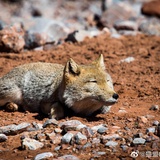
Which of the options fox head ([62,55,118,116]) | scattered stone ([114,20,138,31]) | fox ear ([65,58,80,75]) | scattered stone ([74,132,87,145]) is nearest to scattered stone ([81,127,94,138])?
scattered stone ([74,132,87,145])

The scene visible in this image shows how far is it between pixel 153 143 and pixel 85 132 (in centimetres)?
120

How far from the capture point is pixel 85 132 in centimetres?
763

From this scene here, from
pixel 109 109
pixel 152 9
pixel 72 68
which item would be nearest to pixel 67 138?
pixel 72 68

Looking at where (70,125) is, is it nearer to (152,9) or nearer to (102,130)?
(102,130)

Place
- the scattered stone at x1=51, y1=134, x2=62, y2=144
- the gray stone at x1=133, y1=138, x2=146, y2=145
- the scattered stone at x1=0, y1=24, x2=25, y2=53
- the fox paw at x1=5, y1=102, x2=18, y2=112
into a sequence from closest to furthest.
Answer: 1. the gray stone at x1=133, y1=138, x2=146, y2=145
2. the scattered stone at x1=51, y1=134, x2=62, y2=144
3. the fox paw at x1=5, y1=102, x2=18, y2=112
4. the scattered stone at x1=0, y1=24, x2=25, y2=53

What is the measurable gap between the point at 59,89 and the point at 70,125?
1.35 m

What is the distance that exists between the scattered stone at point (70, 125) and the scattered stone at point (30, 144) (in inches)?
23.0

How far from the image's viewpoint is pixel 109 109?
9.32 m

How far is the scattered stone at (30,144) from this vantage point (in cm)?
738

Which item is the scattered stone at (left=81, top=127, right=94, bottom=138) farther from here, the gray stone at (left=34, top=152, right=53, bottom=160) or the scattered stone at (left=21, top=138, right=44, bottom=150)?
the gray stone at (left=34, top=152, right=53, bottom=160)

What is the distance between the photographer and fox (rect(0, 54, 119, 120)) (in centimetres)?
862

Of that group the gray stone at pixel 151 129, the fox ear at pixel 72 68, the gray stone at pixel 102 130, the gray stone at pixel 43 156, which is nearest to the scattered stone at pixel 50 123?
the gray stone at pixel 102 130

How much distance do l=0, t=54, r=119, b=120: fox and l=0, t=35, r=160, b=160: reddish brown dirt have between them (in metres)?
0.27

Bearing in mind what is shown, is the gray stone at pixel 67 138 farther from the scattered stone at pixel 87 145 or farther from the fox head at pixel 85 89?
the fox head at pixel 85 89
